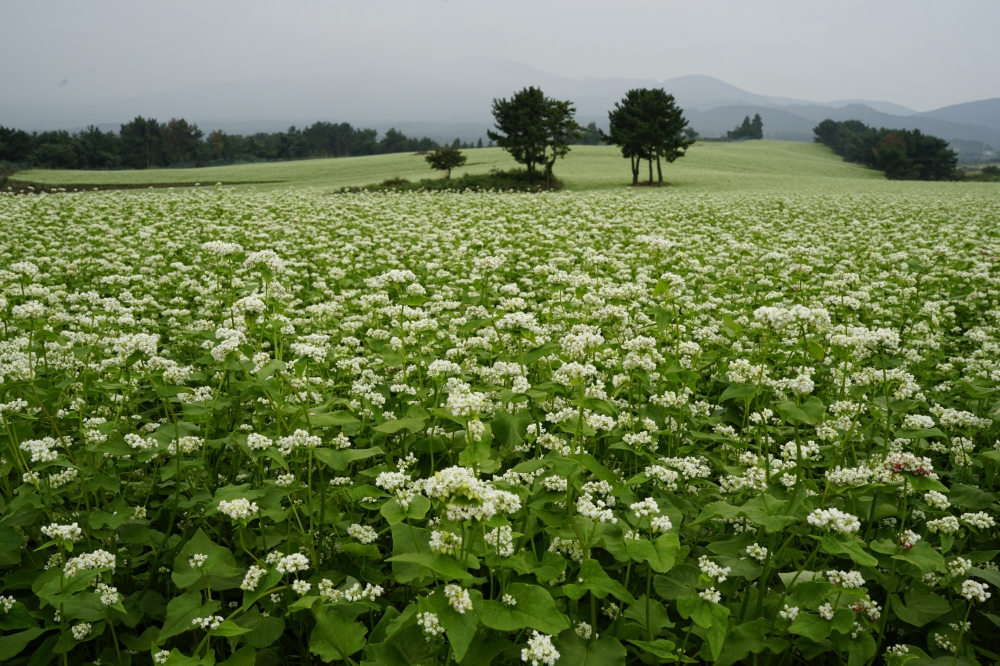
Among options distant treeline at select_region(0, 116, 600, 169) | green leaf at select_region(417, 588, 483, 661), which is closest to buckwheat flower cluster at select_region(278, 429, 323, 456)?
green leaf at select_region(417, 588, 483, 661)

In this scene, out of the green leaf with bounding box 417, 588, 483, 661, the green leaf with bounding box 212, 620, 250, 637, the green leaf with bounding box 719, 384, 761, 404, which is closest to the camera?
the green leaf with bounding box 417, 588, 483, 661

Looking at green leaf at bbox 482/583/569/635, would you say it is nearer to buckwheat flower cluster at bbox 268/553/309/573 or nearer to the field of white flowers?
the field of white flowers

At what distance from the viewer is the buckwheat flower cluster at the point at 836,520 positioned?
3.28 meters

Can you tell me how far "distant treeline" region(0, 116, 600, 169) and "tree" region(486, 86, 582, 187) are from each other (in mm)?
32967

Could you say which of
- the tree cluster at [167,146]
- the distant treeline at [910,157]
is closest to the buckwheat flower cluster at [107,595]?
the distant treeline at [910,157]

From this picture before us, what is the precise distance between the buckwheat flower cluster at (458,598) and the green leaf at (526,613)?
0.55 feet

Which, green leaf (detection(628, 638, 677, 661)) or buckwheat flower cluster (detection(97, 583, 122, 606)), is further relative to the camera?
buckwheat flower cluster (detection(97, 583, 122, 606))

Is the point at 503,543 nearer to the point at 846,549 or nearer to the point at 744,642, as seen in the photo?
the point at 744,642

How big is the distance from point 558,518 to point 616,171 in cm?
7362

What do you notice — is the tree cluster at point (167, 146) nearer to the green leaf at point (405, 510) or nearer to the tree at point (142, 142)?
the tree at point (142, 142)

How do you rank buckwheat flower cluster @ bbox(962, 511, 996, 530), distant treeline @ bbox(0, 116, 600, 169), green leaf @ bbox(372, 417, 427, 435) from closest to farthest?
buckwheat flower cluster @ bbox(962, 511, 996, 530) < green leaf @ bbox(372, 417, 427, 435) < distant treeline @ bbox(0, 116, 600, 169)

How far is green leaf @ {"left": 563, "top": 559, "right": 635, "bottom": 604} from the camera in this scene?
10.5 ft

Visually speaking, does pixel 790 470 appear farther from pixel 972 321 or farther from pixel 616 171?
pixel 616 171

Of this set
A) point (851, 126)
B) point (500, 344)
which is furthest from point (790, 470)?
point (851, 126)
